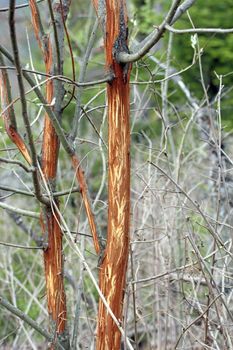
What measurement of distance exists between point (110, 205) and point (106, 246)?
17 centimetres

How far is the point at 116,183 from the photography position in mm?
2695

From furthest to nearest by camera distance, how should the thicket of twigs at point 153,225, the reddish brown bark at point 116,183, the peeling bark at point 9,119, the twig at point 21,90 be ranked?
the thicket of twigs at point 153,225, the peeling bark at point 9,119, the reddish brown bark at point 116,183, the twig at point 21,90

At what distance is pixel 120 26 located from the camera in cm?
265

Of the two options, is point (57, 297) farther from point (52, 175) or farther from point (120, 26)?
point (120, 26)

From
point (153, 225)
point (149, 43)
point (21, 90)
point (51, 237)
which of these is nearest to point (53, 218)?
point (51, 237)

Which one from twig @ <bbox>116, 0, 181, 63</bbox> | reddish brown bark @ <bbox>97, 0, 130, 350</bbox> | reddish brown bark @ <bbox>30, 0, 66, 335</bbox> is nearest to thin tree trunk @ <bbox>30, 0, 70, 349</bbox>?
reddish brown bark @ <bbox>30, 0, 66, 335</bbox>

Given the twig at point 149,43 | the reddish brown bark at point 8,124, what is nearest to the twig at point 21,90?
the reddish brown bark at point 8,124

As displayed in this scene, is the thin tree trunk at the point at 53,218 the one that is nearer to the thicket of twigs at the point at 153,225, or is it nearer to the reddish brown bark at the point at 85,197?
the thicket of twigs at the point at 153,225

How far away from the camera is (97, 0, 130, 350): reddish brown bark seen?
265cm

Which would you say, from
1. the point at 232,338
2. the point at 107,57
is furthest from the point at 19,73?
the point at 232,338

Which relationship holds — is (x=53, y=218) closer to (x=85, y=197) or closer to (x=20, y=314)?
(x=85, y=197)

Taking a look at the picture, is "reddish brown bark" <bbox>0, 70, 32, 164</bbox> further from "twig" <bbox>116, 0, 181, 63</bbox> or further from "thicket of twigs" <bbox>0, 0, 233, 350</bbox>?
"twig" <bbox>116, 0, 181, 63</bbox>

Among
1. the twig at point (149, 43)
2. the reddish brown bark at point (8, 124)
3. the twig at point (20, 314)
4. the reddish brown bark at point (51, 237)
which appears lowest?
the twig at point (20, 314)

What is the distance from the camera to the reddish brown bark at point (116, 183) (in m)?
2.65
